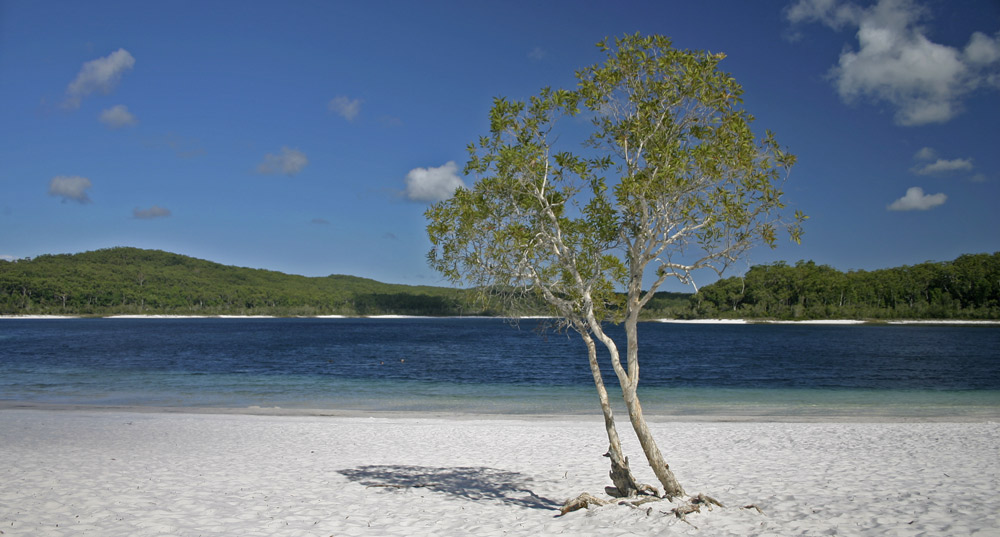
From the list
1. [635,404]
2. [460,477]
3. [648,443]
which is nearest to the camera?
[635,404]

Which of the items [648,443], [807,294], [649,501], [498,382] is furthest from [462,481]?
[807,294]

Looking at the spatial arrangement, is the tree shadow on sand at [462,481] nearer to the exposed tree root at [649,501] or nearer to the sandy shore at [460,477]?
the sandy shore at [460,477]

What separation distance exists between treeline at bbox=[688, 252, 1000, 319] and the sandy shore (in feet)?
411

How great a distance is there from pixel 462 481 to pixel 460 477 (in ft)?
1.07

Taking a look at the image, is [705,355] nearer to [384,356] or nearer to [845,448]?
[384,356]

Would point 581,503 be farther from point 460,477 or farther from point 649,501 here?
point 460,477

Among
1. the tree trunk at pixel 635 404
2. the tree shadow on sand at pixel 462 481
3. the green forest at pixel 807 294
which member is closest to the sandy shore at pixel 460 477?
the tree shadow on sand at pixel 462 481

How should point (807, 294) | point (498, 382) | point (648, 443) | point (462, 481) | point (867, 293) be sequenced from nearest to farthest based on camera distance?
point (648, 443) < point (462, 481) < point (498, 382) < point (867, 293) < point (807, 294)

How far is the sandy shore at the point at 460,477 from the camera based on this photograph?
765 cm

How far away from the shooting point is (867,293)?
161000 mm

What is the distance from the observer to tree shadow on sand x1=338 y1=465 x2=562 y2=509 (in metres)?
9.30

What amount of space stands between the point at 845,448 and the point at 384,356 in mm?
40619

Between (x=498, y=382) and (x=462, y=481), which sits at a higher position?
(x=462, y=481)

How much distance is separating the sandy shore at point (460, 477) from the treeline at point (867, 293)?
411 ft
